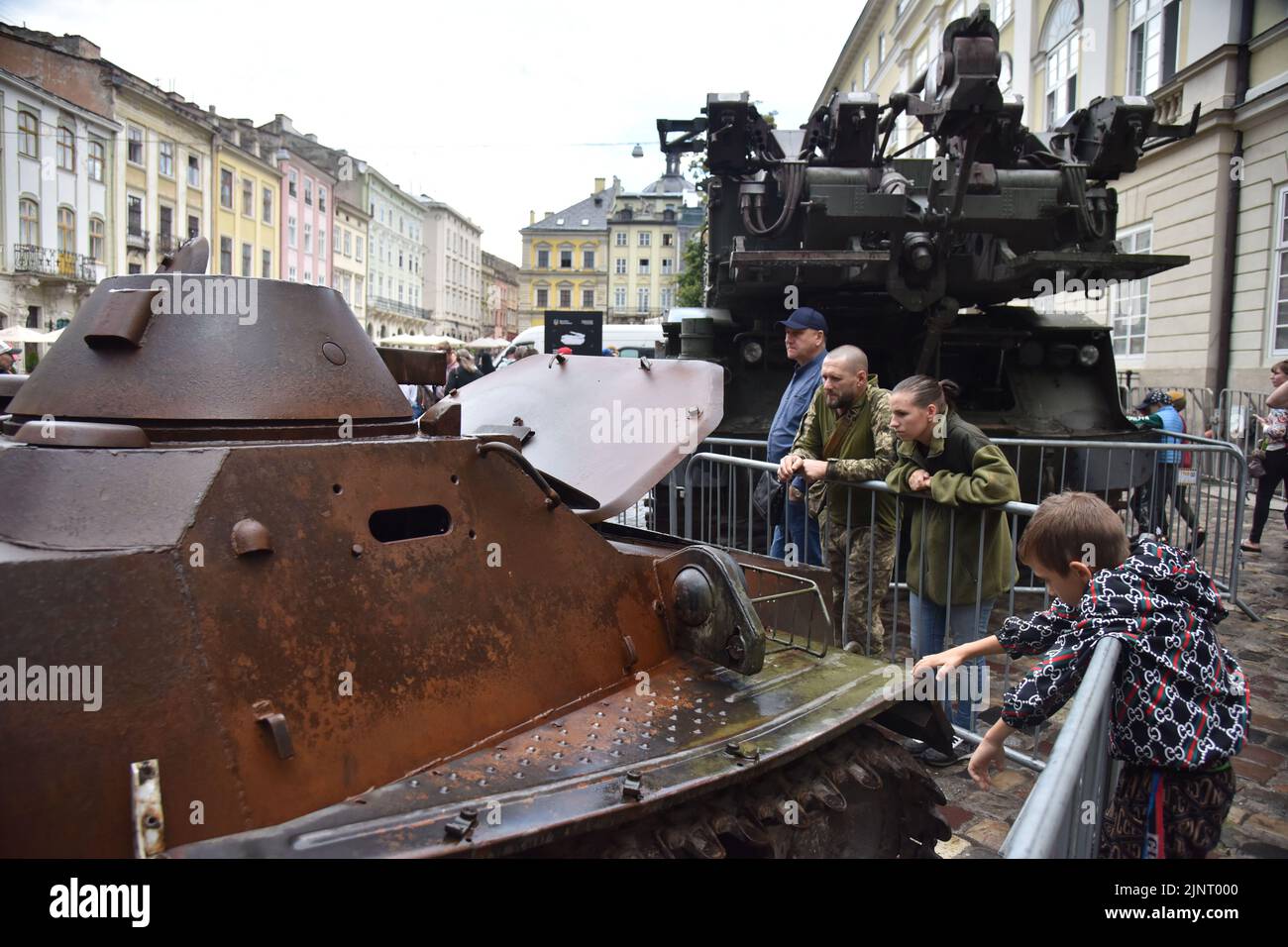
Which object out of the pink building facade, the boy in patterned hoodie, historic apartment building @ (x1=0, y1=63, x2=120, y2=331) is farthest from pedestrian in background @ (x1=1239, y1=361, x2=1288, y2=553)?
the pink building facade

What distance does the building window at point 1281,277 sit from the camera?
13102mm

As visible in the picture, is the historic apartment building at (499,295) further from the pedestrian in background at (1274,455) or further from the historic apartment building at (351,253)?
the pedestrian in background at (1274,455)

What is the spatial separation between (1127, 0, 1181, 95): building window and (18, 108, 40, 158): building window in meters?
30.8

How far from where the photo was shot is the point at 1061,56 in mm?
19484

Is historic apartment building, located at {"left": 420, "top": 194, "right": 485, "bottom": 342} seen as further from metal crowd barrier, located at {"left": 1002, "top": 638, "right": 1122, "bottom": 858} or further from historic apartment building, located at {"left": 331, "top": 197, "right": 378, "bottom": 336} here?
metal crowd barrier, located at {"left": 1002, "top": 638, "right": 1122, "bottom": 858}

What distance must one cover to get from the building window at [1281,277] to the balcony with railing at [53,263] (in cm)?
3375

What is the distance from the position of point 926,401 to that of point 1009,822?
1699mm

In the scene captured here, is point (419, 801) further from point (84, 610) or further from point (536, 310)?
point (536, 310)

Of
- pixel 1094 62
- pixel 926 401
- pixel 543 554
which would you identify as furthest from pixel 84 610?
pixel 1094 62

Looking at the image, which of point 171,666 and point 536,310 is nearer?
point 171,666

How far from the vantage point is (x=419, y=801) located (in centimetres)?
197

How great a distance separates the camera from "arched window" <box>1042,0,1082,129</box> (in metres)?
18.7

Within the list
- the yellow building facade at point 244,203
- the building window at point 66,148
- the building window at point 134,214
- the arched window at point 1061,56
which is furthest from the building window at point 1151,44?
the yellow building facade at point 244,203
